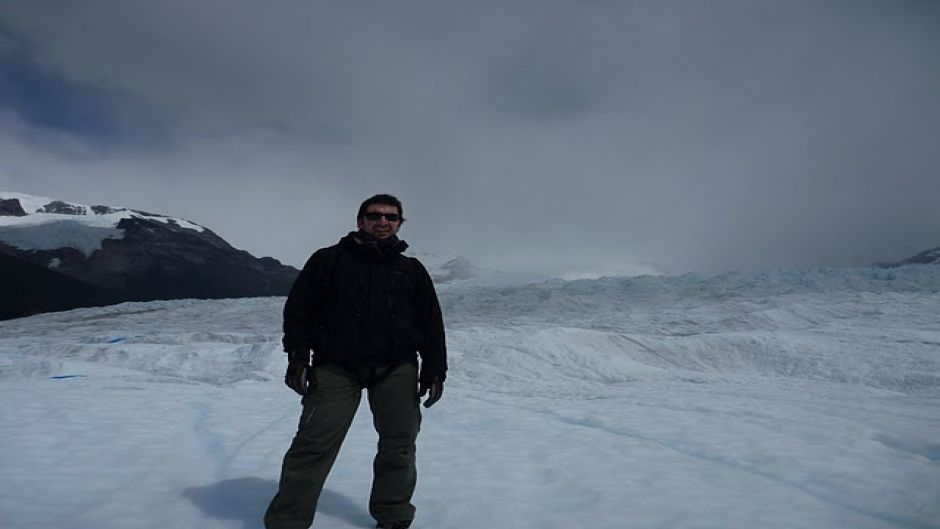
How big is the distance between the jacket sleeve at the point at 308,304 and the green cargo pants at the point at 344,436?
0.66 ft

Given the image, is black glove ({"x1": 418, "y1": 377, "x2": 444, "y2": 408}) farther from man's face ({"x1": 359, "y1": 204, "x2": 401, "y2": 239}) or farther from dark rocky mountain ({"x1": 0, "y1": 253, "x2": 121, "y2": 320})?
dark rocky mountain ({"x1": 0, "y1": 253, "x2": 121, "y2": 320})

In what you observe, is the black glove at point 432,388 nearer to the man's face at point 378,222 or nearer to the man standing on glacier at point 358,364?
the man standing on glacier at point 358,364

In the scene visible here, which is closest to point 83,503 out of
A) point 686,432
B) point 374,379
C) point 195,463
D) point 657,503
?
point 195,463

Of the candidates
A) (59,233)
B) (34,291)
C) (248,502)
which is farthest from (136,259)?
(248,502)

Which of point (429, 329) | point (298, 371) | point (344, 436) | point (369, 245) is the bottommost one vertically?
point (344, 436)

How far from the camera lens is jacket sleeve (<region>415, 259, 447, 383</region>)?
3107 millimetres

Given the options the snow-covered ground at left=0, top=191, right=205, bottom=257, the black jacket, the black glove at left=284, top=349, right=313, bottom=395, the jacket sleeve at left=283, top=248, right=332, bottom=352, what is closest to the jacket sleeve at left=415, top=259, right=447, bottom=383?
the black jacket

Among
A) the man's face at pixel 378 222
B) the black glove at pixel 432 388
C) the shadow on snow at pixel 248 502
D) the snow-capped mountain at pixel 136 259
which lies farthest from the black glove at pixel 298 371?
the snow-capped mountain at pixel 136 259

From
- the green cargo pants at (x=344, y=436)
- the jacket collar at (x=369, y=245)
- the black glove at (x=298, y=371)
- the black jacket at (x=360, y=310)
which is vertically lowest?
the green cargo pants at (x=344, y=436)

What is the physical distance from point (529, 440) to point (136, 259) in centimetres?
10582

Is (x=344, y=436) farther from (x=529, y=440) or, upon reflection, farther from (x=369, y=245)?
(x=529, y=440)

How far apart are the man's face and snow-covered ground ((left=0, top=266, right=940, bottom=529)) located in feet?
5.69

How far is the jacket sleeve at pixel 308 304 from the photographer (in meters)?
2.85

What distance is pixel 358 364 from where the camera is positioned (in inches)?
114
